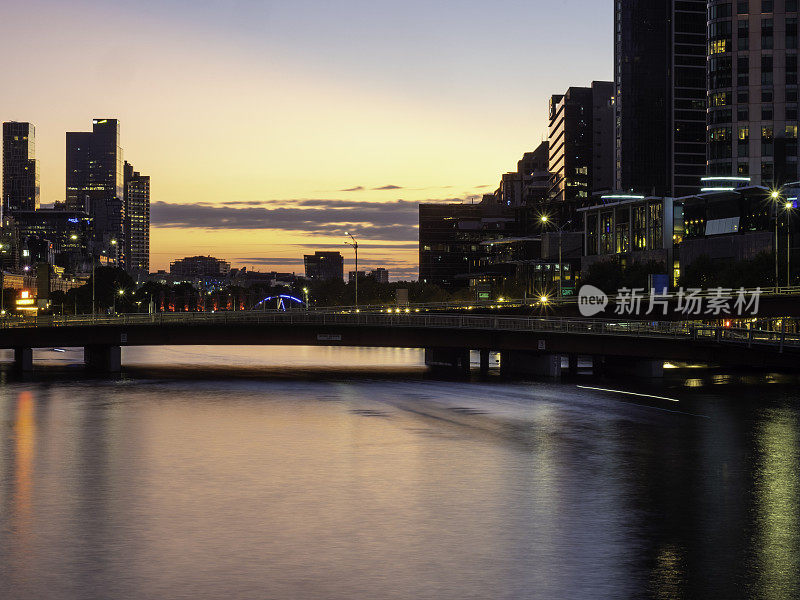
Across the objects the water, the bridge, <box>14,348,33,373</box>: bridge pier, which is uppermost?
the bridge

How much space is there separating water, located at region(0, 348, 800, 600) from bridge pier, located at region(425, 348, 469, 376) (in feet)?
159

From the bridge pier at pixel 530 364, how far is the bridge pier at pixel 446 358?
437 inches

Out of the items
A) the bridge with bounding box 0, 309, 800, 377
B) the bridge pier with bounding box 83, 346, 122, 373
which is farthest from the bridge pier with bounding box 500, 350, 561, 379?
the bridge pier with bounding box 83, 346, 122, 373

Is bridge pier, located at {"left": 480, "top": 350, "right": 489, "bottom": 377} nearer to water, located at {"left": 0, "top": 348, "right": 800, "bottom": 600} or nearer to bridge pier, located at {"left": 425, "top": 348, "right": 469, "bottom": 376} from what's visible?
bridge pier, located at {"left": 425, "top": 348, "right": 469, "bottom": 376}

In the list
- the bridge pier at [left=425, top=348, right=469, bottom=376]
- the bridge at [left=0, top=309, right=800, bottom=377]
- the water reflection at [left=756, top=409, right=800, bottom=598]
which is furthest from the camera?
the bridge pier at [left=425, top=348, right=469, bottom=376]

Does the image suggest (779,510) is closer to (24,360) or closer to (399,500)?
(399,500)

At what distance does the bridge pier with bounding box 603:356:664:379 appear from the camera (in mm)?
94375

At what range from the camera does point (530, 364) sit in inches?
3971

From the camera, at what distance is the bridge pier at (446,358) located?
11591 cm

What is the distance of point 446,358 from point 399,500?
89.0 m

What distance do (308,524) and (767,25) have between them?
19680cm

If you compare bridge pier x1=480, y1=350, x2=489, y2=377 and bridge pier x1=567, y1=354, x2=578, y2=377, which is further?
bridge pier x1=480, y1=350, x2=489, y2=377

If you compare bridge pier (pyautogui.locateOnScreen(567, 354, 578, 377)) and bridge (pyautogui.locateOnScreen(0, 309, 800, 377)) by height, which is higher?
bridge (pyautogui.locateOnScreen(0, 309, 800, 377))

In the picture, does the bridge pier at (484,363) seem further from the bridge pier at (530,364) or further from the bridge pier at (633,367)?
the bridge pier at (633,367)
